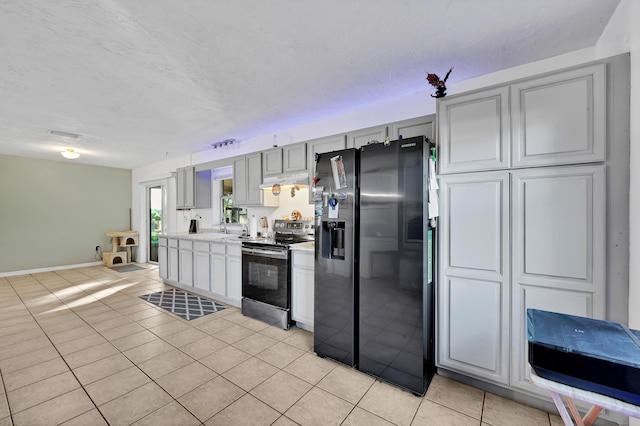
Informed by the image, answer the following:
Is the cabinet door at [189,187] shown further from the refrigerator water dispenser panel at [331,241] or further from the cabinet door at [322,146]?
the refrigerator water dispenser panel at [331,241]

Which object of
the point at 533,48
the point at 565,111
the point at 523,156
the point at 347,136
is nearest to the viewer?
the point at 565,111

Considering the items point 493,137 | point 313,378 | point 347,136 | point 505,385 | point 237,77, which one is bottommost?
point 313,378

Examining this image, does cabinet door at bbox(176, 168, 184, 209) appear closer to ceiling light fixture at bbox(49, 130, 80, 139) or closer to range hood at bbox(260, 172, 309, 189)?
ceiling light fixture at bbox(49, 130, 80, 139)

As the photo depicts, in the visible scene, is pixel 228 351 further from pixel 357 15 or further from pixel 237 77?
Result: pixel 357 15

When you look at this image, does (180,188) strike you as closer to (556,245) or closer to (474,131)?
(474,131)

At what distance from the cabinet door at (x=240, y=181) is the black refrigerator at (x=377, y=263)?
6.44 feet

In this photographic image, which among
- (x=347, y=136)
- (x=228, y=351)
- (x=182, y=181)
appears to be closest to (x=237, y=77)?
(x=347, y=136)

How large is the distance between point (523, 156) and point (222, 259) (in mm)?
3664

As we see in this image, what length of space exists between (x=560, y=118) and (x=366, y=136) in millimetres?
1587

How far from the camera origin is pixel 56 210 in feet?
20.2

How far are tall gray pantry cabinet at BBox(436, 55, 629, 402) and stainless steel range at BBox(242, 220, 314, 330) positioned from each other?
5.44 feet

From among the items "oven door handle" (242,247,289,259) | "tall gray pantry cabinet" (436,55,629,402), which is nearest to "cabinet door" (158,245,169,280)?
"oven door handle" (242,247,289,259)

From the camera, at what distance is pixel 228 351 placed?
259cm

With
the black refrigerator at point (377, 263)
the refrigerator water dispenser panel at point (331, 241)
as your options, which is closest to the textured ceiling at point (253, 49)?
the black refrigerator at point (377, 263)
